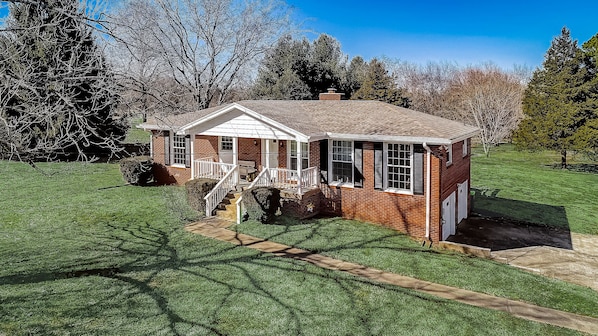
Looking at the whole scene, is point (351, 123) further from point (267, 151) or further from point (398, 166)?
point (267, 151)

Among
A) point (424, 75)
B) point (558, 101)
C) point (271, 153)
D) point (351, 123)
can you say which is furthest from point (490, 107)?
point (271, 153)

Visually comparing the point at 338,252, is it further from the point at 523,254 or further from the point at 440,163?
the point at 523,254

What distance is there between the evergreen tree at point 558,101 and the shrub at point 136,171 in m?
26.9

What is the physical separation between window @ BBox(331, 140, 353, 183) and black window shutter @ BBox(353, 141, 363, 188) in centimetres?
20

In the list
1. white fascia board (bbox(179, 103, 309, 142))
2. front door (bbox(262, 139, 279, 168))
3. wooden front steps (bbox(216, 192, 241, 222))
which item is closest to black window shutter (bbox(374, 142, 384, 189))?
white fascia board (bbox(179, 103, 309, 142))

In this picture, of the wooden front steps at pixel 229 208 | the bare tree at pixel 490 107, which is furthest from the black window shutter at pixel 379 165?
the bare tree at pixel 490 107

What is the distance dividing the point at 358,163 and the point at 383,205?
5.40 ft

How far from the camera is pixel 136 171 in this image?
18.5 metres

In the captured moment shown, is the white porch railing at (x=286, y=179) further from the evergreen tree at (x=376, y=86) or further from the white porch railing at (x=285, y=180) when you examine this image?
the evergreen tree at (x=376, y=86)

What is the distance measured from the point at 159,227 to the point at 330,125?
22.6 feet

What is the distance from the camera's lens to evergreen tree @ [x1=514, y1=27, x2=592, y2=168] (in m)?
29.1

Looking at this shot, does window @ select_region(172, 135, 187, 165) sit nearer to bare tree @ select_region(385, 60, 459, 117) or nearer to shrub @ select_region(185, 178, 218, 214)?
shrub @ select_region(185, 178, 218, 214)

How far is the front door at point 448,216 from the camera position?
13834 mm

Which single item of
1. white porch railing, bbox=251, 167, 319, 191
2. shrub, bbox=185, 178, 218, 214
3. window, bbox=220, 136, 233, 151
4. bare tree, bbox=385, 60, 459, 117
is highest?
bare tree, bbox=385, 60, 459, 117
